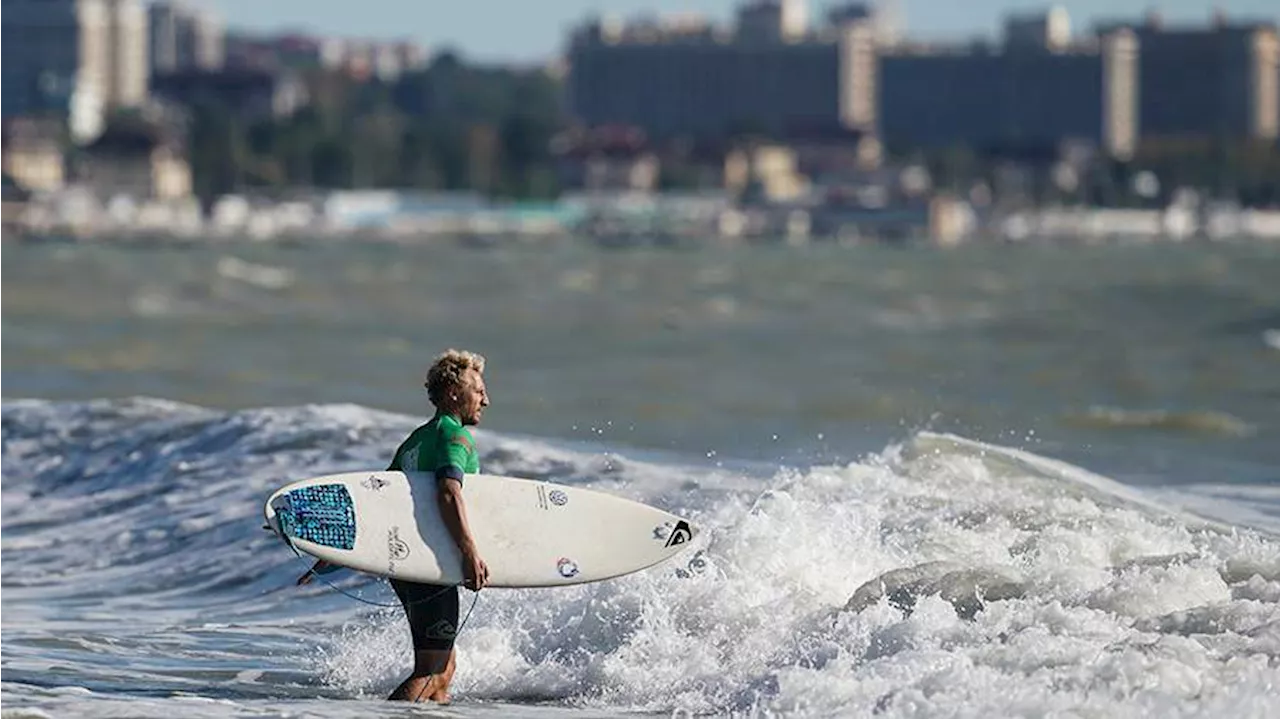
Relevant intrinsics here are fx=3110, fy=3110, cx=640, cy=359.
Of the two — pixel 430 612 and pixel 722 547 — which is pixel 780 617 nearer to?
pixel 722 547

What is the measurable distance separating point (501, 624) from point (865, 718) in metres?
2.37

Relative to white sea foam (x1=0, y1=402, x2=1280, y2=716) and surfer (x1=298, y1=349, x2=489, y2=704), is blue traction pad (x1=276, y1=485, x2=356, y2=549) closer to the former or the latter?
surfer (x1=298, y1=349, x2=489, y2=704)

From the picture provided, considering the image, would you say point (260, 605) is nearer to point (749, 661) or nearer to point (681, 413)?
point (749, 661)

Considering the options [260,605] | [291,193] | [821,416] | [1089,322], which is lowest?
[291,193]

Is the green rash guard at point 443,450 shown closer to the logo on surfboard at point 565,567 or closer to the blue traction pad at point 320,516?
the blue traction pad at point 320,516

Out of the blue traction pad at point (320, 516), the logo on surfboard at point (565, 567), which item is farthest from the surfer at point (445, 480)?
the logo on surfboard at point (565, 567)

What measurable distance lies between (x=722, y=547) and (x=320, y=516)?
6.76 feet

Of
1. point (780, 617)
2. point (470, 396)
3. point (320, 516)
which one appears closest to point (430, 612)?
point (320, 516)

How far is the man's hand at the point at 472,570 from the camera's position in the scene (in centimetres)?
1054

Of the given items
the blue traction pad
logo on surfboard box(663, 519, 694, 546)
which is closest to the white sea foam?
logo on surfboard box(663, 519, 694, 546)

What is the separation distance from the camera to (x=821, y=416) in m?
29.6

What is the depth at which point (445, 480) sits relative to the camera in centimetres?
1055

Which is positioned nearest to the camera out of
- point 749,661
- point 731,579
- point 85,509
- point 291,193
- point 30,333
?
point 749,661

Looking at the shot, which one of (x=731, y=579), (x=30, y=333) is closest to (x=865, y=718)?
(x=731, y=579)
